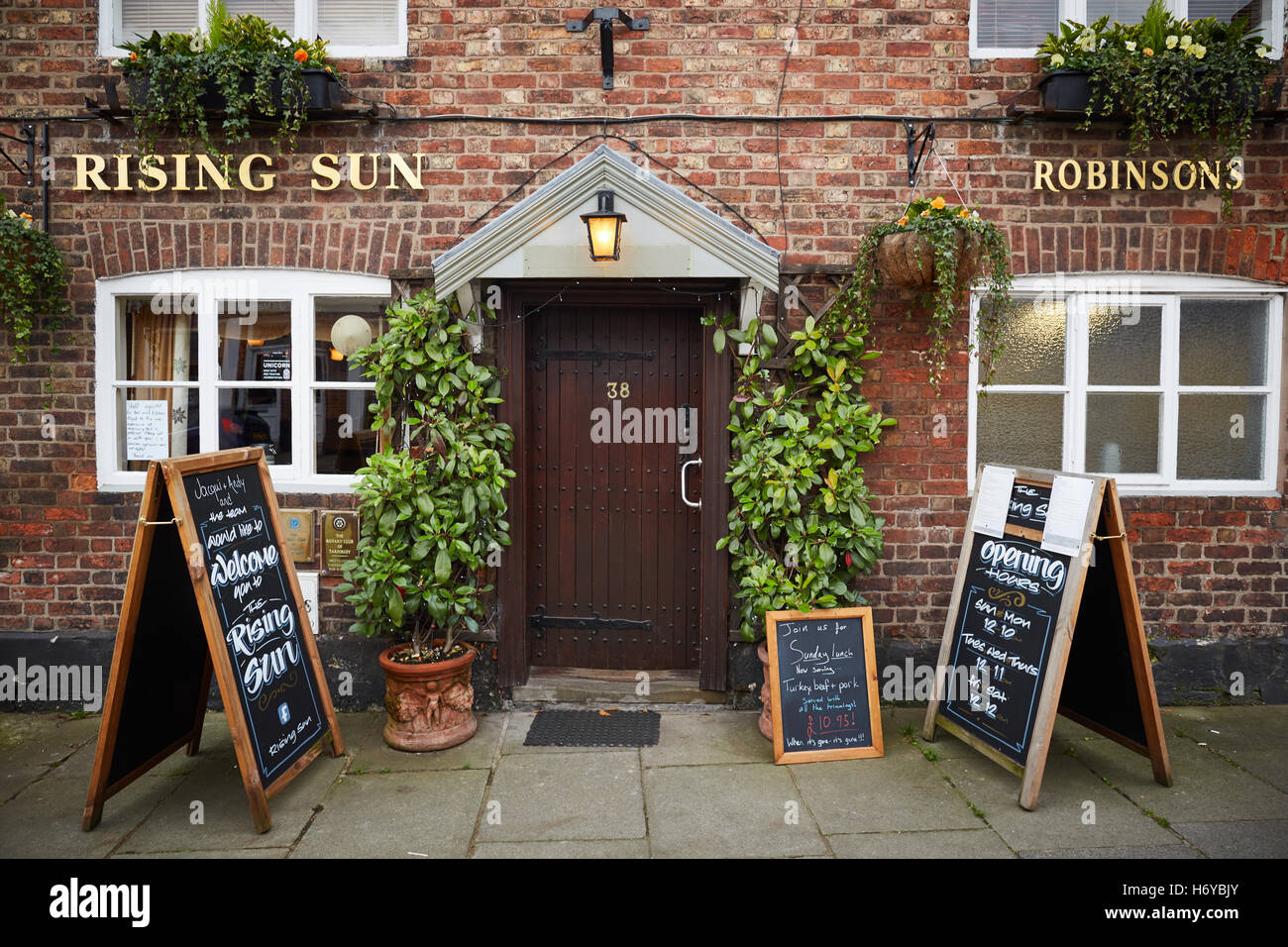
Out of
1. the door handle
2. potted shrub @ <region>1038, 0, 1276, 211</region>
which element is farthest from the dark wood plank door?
potted shrub @ <region>1038, 0, 1276, 211</region>

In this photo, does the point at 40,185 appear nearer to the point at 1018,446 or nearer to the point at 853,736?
the point at 853,736

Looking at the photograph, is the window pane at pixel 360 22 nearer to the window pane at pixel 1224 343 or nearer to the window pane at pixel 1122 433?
the window pane at pixel 1122 433

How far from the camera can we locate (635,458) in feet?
16.4

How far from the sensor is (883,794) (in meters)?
3.86

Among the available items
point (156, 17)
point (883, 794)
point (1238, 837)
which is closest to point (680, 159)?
point (156, 17)

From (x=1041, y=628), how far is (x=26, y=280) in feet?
17.5

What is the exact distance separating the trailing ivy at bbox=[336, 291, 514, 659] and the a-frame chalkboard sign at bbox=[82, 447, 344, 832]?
0.44 meters

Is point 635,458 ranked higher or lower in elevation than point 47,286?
lower

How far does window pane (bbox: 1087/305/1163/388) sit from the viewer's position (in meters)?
4.94

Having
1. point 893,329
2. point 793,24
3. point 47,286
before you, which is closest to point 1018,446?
point 893,329

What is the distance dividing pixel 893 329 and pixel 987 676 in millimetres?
1947

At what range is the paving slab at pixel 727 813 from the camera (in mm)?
3410

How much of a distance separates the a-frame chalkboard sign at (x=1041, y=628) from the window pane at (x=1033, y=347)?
948 mm

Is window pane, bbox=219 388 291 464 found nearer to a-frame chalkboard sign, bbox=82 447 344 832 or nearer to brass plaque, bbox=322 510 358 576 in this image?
brass plaque, bbox=322 510 358 576
